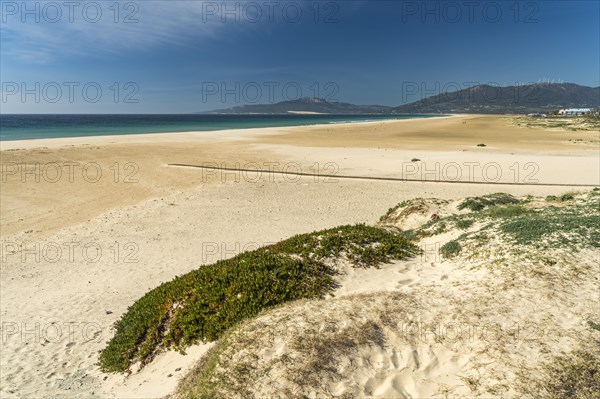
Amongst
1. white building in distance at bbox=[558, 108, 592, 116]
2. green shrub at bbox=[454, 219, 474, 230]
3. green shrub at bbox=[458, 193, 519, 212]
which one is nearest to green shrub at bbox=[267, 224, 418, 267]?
green shrub at bbox=[454, 219, 474, 230]

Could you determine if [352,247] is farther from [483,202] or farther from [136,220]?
[136,220]

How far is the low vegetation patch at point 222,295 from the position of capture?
21.0 ft

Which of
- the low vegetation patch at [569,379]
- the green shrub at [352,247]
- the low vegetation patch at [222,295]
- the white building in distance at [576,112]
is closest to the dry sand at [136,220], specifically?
the low vegetation patch at [222,295]

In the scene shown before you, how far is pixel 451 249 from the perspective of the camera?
8945 millimetres

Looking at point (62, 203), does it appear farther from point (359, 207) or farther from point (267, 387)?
point (267, 387)

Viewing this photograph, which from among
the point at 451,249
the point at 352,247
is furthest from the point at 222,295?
the point at 451,249

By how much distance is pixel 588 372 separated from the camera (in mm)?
4875

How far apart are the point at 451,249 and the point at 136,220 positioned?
13352mm

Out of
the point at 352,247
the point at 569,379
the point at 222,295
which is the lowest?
the point at 569,379

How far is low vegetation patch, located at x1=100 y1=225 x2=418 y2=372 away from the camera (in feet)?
→ 21.0

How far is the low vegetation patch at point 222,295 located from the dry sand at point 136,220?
1.27 ft

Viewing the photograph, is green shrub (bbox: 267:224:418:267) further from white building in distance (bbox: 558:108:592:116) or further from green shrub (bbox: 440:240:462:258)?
white building in distance (bbox: 558:108:592:116)

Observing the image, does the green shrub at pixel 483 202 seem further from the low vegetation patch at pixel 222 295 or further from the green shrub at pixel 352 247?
the low vegetation patch at pixel 222 295

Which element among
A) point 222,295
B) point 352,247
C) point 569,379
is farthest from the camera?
point 352,247
